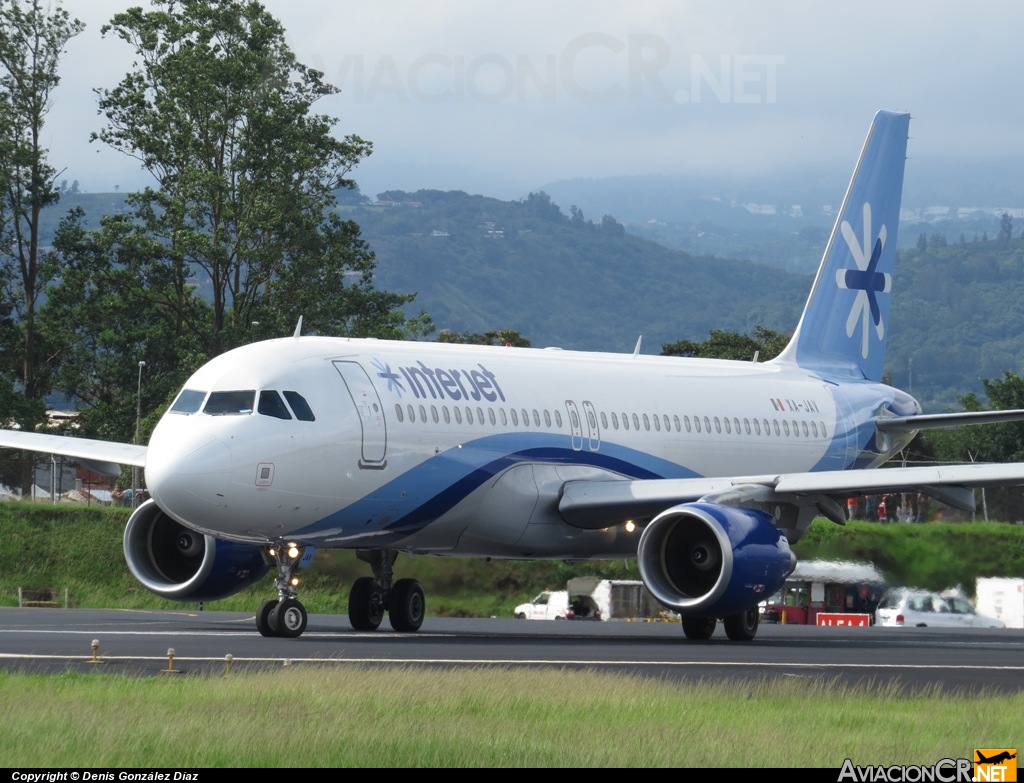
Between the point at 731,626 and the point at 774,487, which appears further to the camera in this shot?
the point at 731,626

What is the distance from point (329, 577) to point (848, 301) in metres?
13.3

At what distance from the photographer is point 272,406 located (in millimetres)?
23922

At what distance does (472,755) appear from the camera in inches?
426

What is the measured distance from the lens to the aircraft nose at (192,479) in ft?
74.7

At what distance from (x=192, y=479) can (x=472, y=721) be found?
35.3ft

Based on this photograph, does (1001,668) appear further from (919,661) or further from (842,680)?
(842,680)

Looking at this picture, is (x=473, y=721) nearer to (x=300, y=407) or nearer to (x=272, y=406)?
(x=272, y=406)

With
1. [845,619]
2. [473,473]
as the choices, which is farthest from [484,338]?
[473,473]

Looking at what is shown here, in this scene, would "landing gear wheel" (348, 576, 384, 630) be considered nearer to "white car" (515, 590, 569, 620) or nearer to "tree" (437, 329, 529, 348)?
"white car" (515, 590, 569, 620)

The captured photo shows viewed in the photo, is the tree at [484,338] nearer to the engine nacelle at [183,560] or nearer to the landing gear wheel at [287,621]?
the engine nacelle at [183,560]

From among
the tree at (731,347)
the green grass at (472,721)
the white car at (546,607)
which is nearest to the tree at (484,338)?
the tree at (731,347)

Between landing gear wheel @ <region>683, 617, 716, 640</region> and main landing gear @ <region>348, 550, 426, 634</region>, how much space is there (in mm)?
4262

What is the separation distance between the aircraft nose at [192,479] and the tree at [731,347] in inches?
2843

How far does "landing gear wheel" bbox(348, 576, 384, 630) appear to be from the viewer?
90.5 feet
